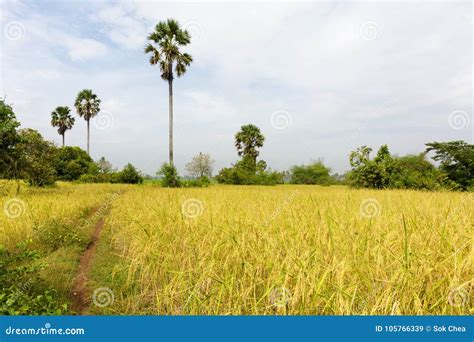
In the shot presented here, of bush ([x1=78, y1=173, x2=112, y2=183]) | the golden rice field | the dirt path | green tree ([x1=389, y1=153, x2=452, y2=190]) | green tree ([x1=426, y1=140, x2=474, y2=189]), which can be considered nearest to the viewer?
the golden rice field

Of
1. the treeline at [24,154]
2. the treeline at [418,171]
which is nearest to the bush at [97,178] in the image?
the treeline at [24,154]

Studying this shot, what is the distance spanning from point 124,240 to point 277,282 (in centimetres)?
409

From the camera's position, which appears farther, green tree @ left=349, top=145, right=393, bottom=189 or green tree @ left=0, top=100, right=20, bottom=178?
green tree @ left=349, top=145, right=393, bottom=189

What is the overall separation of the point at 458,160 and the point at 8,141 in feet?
115

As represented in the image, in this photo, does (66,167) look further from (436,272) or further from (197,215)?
(436,272)

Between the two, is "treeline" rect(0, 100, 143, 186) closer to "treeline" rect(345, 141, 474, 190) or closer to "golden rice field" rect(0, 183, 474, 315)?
"golden rice field" rect(0, 183, 474, 315)

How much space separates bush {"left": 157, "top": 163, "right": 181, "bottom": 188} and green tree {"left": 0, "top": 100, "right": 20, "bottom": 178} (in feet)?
47.9

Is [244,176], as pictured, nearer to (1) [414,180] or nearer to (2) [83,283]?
(1) [414,180]

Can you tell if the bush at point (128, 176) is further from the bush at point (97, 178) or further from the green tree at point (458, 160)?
the green tree at point (458, 160)

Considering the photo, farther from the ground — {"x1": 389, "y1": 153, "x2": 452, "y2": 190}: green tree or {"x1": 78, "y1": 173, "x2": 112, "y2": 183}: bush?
{"x1": 78, "y1": 173, "x2": 112, "y2": 183}: bush

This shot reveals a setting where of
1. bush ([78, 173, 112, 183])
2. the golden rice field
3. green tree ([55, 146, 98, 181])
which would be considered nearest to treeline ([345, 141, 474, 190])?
the golden rice field

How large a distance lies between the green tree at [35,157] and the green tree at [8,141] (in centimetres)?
45

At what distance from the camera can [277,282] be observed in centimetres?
281

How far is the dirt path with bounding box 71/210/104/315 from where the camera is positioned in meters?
3.88
